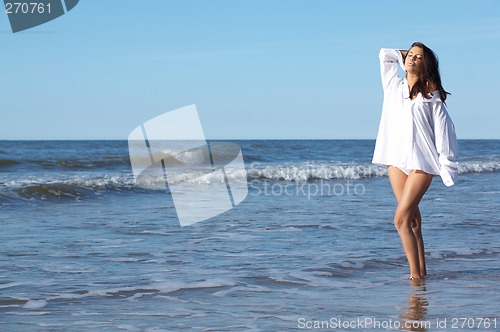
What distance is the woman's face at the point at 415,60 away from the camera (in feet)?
16.6

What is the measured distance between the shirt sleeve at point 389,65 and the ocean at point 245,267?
145cm

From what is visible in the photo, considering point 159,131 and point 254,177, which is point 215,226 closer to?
point 159,131

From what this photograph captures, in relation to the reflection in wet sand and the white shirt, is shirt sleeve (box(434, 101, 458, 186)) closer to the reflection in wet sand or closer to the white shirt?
the white shirt

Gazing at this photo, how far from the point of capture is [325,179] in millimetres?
17969

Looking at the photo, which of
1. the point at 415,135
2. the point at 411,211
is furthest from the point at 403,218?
the point at 415,135

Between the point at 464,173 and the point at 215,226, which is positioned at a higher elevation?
the point at 215,226

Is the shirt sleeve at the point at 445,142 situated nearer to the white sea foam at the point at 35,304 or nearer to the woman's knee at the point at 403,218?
the woman's knee at the point at 403,218

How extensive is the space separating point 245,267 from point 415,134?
1.75 metres

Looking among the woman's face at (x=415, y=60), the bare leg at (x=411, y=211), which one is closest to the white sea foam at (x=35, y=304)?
the bare leg at (x=411, y=211)

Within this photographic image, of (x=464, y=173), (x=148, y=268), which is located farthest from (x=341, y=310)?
(x=464, y=173)

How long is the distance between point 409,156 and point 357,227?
344cm

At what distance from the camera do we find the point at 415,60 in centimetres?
508

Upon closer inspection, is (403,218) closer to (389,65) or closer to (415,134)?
(415,134)

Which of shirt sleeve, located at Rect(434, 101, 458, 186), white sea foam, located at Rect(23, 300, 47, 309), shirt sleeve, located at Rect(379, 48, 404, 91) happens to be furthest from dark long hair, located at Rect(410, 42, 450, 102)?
white sea foam, located at Rect(23, 300, 47, 309)
